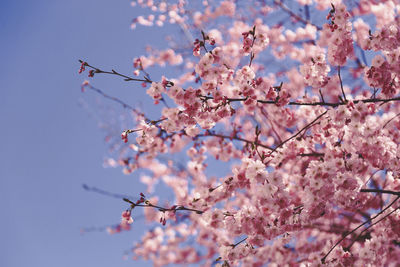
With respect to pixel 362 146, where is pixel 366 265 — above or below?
below

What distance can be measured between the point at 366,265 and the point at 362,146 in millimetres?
1858

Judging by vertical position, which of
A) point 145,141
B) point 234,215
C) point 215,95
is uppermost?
point 215,95

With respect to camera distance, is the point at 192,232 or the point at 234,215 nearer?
the point at 234,215

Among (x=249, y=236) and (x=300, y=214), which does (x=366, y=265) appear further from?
(x=249, y=236)

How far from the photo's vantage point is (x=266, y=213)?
429 cm

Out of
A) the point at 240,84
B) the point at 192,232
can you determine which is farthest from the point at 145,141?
the point at 192,232

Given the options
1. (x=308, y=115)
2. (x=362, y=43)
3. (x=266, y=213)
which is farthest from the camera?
(x=308, y=115)

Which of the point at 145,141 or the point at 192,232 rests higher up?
the point at 192,232

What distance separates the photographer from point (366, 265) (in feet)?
15.2

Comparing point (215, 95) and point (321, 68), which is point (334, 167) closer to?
point (321, 68)

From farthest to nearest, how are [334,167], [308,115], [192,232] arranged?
1. [192,232]
2. [308,115]
3. [334,167]

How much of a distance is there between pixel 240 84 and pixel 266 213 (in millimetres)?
1851

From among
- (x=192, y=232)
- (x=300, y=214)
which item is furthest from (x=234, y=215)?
(x=192, y=232)

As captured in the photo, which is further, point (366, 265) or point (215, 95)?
point (366, 265)
